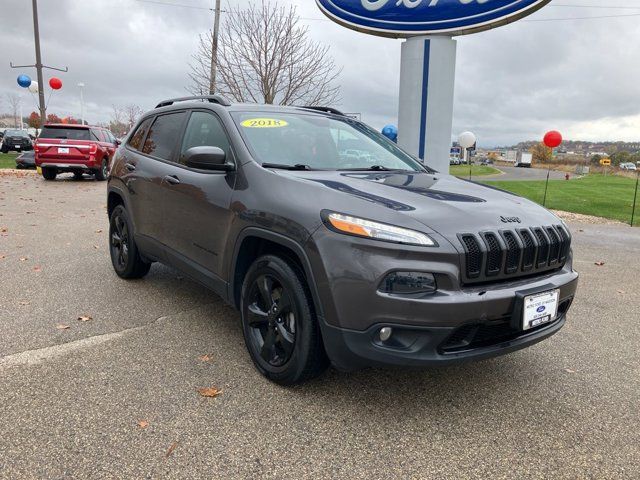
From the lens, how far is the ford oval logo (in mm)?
8969

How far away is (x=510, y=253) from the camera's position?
8.46ft

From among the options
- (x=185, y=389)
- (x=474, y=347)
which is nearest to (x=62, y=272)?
(x=185, y=389)

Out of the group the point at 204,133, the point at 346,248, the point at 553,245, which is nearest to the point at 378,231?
the point at 346,248

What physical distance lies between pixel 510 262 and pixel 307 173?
1.30 m

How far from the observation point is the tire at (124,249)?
Answer: 485 cm

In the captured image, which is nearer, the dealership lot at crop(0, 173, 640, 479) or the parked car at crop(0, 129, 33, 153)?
the dealership lot at crop(0, 173, 640, 479)

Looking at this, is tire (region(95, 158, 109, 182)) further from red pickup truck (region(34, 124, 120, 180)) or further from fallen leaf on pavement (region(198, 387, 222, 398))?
fallen leaf on pavement (region(198, 387, 222, 398))

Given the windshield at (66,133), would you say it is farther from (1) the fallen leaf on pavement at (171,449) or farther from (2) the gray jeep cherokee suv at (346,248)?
(1) the fallen leaf on pavement at (171,449)

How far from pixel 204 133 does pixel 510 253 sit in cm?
238

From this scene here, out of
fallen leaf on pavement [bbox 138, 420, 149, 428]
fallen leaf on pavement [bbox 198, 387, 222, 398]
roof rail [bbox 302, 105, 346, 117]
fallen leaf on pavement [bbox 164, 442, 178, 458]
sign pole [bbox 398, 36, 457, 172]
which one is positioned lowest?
fallen leaf on pavement [bbox 164, 442, 178, 458]

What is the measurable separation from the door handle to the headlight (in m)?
1.81

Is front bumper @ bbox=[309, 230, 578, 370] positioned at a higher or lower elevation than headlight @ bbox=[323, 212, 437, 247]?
lower

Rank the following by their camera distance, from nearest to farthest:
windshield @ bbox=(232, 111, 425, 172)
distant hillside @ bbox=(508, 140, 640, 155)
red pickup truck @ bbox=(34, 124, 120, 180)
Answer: windshield @ bbox=(232, 111, 425, 172)
red pickup truck @ bbox=(34, 124, 120, 180)
distant hillside @ bbox=(508, 140, 640, 155)

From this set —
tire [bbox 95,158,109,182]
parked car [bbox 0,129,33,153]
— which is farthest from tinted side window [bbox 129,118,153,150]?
parked car [bbox 0,129,33,153]
